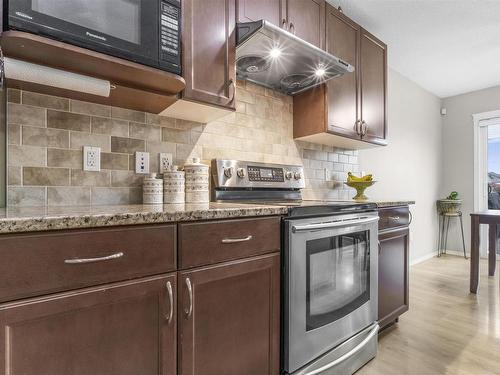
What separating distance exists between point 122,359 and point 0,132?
41.7 inches

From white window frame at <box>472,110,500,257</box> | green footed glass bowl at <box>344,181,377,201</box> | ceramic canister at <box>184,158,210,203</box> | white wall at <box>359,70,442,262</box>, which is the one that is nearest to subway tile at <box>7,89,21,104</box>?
ceramic canister at <box>184,158,210,203</box>

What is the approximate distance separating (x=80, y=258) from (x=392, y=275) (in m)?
1.96

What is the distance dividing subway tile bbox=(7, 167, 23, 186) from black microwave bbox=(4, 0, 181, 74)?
21.7 inches

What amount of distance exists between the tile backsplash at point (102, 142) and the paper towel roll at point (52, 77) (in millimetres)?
247

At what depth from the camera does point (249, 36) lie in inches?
60.0

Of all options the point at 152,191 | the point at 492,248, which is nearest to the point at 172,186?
the point at 152,191

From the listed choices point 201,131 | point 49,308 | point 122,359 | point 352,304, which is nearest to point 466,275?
point 352,304

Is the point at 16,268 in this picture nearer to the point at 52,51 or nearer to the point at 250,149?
the point at 52,51

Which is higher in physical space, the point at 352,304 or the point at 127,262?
the point at 127,262

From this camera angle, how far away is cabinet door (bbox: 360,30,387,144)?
245cm

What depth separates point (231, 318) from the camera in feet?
3.69

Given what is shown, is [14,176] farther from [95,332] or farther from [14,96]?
[95,332]

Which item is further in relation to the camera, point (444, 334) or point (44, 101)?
point (444, 334)

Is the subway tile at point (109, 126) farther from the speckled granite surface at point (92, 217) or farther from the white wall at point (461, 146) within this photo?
the white wall at point (461, 146)
